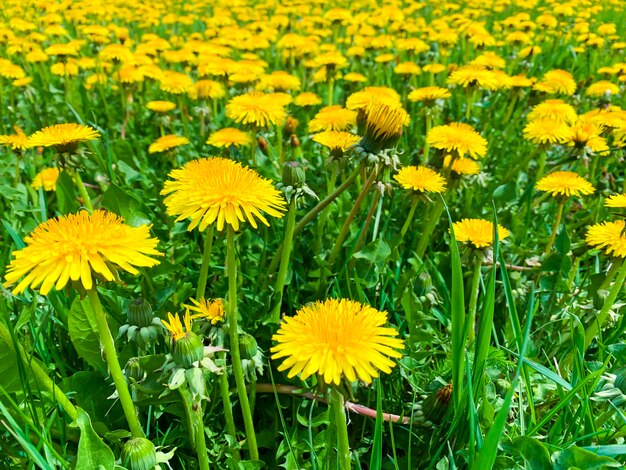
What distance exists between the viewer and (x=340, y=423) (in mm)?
854

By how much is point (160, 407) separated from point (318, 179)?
4.38ft

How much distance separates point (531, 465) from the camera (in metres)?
0.99

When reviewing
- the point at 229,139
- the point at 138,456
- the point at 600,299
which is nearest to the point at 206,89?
the point at 229,139

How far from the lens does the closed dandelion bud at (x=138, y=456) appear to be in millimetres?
899

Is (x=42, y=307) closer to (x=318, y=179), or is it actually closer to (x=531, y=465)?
(x=318, y=179)

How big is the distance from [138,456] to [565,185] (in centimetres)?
162

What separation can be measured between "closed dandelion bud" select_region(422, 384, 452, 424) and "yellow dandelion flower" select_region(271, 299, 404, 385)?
357 mm

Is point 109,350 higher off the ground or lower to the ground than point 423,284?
higher

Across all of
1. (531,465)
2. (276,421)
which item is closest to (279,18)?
(276,421)

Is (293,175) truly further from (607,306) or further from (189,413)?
(607,306)

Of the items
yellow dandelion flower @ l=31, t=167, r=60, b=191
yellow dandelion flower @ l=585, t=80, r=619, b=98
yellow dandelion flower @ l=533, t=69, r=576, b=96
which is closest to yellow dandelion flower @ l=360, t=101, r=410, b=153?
yellow dandelion flower @ l=31, t=167, r=60, b=191

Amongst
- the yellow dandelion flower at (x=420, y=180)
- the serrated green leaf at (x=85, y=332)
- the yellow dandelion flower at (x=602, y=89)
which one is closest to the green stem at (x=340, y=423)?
the serrated green leaf at (x=85, y=332)

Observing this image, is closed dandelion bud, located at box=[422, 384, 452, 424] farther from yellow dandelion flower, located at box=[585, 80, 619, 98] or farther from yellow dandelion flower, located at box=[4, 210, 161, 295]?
yellow dandelion flower, located at box=[585, 80, 619, 98]

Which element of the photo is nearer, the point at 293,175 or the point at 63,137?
the point at 293,175
